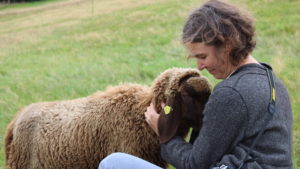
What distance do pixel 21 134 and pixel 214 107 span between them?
230 centimetres

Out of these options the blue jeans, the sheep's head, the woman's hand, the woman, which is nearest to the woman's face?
the woman

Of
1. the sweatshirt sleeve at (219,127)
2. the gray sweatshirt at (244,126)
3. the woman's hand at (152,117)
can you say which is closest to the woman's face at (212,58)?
the gray sweatshirt at (244,126)

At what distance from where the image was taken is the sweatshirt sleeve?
2203 millimetres

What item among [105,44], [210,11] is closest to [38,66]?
[105,44]

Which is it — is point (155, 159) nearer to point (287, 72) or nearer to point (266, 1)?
point (287, 72)

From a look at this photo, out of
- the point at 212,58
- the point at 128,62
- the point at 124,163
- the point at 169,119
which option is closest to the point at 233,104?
the point at 212,58

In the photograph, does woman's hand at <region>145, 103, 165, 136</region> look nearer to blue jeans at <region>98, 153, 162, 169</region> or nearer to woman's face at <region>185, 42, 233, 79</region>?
blue jeans at <region>98, 153, 162, 169</region>

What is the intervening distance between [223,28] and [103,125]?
1.58 m

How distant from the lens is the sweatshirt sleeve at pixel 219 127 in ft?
7.23

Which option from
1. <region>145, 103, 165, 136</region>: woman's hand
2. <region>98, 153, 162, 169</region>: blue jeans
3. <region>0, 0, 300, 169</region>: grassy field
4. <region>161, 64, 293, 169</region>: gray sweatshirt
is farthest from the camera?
<region>0, 0, 300, 169</region>: grassy field

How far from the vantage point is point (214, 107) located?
7.47 feet

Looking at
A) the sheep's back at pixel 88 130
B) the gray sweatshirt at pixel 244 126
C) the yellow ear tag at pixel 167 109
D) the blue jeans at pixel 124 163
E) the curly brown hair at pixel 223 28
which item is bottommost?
the sheep's back at pixel 88 130

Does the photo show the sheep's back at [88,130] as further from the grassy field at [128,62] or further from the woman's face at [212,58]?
the woman's face at [212,58]

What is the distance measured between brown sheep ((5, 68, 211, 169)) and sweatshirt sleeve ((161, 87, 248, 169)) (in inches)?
17.1
